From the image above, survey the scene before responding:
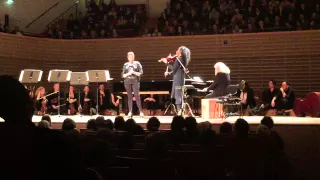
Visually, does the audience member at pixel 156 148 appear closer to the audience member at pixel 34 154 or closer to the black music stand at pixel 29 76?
the audience member at pixel 34 154

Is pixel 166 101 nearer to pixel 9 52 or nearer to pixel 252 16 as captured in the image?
pixel 252 16

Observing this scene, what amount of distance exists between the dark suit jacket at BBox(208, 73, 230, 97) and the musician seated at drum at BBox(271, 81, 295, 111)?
3.74m

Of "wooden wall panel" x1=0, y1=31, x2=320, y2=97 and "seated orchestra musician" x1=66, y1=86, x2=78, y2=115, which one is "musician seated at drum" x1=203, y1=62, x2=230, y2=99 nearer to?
"seated orchestra musician" x1=66, y1=86, x2=78, y2=115

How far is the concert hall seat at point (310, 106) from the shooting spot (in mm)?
13180

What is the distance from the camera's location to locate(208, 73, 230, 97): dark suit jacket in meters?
10.7

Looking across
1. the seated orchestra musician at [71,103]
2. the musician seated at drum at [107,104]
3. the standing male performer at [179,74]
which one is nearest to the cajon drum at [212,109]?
the standing male performer at [179,74]

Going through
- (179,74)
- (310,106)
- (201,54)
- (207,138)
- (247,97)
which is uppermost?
(201,54)

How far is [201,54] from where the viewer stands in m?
18.0

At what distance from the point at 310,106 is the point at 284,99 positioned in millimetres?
818

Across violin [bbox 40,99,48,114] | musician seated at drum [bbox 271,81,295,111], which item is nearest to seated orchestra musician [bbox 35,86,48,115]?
violin [bbox 40,99,48,114]

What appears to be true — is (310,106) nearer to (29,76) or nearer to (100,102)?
(100,102)

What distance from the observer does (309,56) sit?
55.3 feet

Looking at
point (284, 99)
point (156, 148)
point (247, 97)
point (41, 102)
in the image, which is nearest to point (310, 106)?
point (284, 99)

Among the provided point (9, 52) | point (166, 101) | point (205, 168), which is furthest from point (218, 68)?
point (9, 52)
